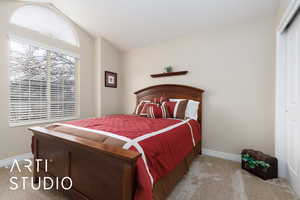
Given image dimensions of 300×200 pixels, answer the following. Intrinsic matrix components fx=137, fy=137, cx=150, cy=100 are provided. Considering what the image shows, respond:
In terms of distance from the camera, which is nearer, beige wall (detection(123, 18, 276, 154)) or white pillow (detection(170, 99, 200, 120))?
beige wall (detection(123, 18, 276, 154))

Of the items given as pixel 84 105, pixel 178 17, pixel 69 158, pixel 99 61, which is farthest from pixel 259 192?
pixel 99 61

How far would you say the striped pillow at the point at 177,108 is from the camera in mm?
2506

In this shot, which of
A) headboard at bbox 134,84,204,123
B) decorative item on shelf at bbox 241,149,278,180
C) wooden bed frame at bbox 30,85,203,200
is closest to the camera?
wooden bed frame at bbox 30,85,203,200

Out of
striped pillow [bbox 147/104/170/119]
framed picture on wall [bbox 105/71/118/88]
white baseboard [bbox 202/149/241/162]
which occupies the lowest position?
white baseboard [bbox 202/149/241/162]

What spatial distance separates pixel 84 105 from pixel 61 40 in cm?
149

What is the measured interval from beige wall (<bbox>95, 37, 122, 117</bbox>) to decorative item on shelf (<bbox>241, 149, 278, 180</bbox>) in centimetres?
309

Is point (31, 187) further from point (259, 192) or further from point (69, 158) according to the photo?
point (259, 192)

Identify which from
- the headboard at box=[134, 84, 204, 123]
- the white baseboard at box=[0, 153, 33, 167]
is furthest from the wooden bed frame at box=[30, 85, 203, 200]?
the headboard at box=[134, 84, 204, 123]

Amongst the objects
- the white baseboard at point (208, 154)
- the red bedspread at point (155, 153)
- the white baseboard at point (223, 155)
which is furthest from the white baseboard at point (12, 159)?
the white baseboard at point (223, 155)

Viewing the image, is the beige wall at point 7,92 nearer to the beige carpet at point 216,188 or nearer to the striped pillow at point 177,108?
the beige carpet at point 216,188

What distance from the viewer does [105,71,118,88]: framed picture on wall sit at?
361 cm

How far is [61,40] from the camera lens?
291 centimetres

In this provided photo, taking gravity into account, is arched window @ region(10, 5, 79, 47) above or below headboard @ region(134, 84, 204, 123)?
above

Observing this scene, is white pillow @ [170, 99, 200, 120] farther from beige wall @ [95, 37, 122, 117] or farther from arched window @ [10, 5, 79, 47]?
arched window @ [10, 5, 79, 47]
